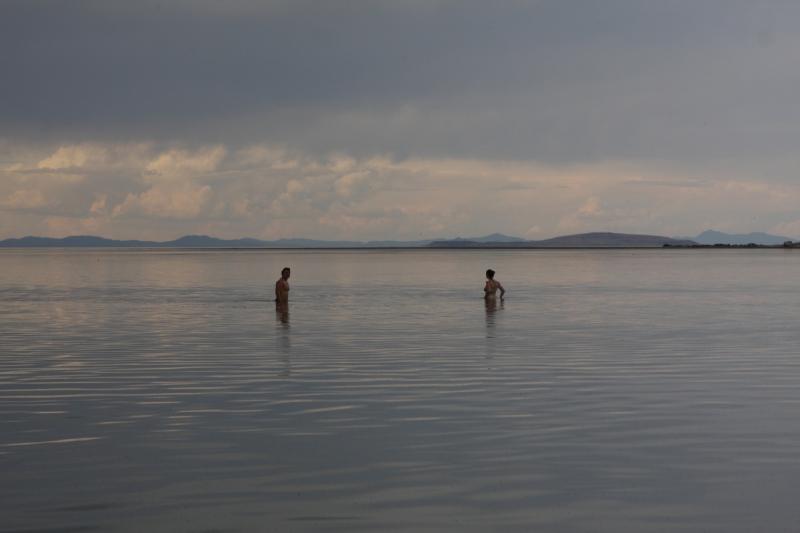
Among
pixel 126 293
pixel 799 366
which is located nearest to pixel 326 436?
→ pixel 799 366

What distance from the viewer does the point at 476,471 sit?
12906 millimetres

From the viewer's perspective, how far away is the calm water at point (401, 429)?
11.2m

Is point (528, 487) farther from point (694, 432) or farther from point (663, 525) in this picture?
point (694, 432)

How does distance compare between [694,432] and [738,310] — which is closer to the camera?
[694,432]

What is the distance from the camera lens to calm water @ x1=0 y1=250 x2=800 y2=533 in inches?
439

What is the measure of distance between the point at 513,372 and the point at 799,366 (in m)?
7.38

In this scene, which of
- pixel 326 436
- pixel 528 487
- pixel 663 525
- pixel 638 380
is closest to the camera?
pixel 663 525

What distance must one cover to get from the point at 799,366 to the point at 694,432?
9.93 meters

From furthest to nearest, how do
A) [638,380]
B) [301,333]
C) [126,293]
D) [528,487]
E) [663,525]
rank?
[126,293]
[301,333]
[638,380]
[528,487]
[663,525]

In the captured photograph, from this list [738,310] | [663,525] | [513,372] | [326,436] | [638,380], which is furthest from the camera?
[738,310]

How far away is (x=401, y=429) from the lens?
15781mm

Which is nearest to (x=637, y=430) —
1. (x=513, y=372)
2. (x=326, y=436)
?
(x=326, y=436)

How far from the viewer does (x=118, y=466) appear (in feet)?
43.5

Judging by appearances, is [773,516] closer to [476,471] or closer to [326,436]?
[476,471]
